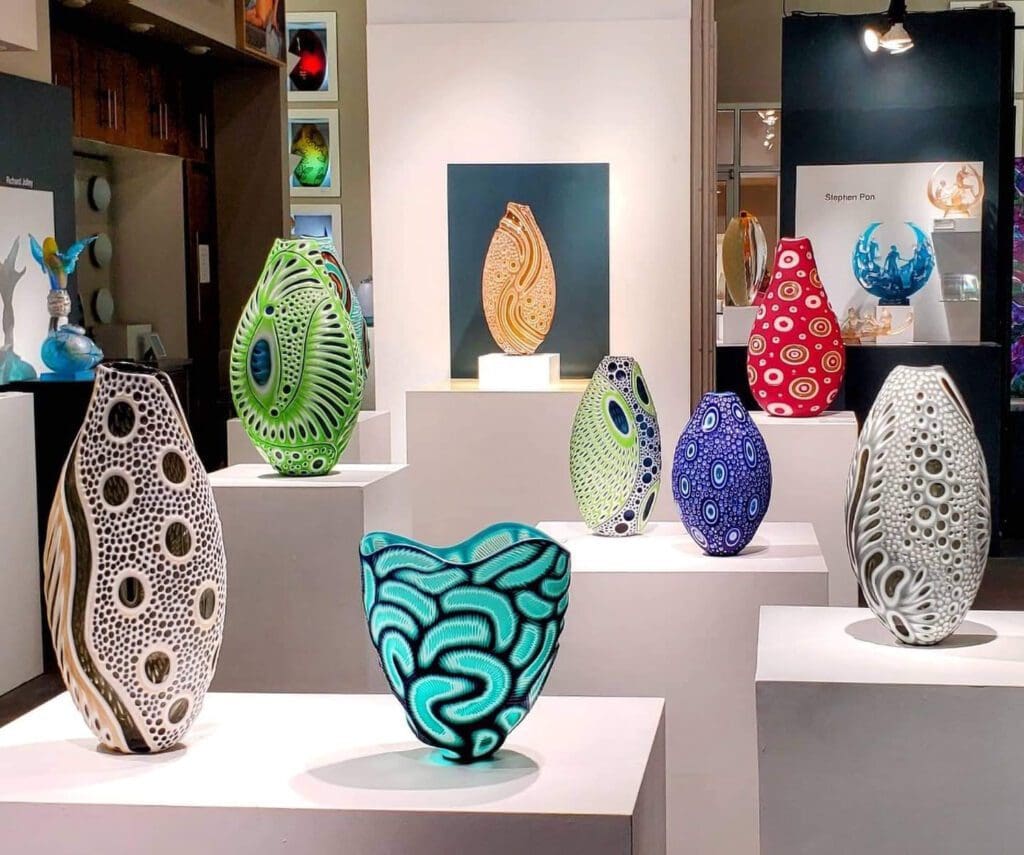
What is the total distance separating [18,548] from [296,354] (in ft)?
6.88

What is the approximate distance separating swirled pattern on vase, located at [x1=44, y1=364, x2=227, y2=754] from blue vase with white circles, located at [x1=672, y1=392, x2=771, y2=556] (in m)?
1.30

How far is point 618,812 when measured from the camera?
4.55ft

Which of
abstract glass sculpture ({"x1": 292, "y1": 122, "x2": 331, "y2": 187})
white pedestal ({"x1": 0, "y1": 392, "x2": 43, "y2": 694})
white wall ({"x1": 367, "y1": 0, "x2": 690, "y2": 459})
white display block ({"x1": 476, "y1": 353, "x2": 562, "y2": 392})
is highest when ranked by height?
abstract glass sculpture ({"x1": 292, "y1": 122, "x2": 331, "y2": 187})

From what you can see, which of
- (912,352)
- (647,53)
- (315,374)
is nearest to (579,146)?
(647,53)

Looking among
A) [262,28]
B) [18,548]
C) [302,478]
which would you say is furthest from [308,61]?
[302,478]

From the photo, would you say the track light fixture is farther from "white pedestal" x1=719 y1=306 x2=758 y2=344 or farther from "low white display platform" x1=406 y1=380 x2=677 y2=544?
"low white display platform" x1=406 y1=380 x2=677 y2=544

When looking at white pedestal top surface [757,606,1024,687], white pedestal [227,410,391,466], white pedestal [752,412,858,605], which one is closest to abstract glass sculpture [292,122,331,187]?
white pedestal [227,410,391,466]

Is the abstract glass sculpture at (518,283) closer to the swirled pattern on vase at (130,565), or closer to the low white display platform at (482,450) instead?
the low white display platform at (482,450)

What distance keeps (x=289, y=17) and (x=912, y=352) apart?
5.58 metres

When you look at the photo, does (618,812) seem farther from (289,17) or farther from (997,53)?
(289,17)

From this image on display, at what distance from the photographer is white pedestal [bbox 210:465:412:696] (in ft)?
8.92

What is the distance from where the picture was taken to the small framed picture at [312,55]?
9664 millimetres

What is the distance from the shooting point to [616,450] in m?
2.83

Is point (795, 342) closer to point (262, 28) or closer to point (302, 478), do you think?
point (302, 478)
